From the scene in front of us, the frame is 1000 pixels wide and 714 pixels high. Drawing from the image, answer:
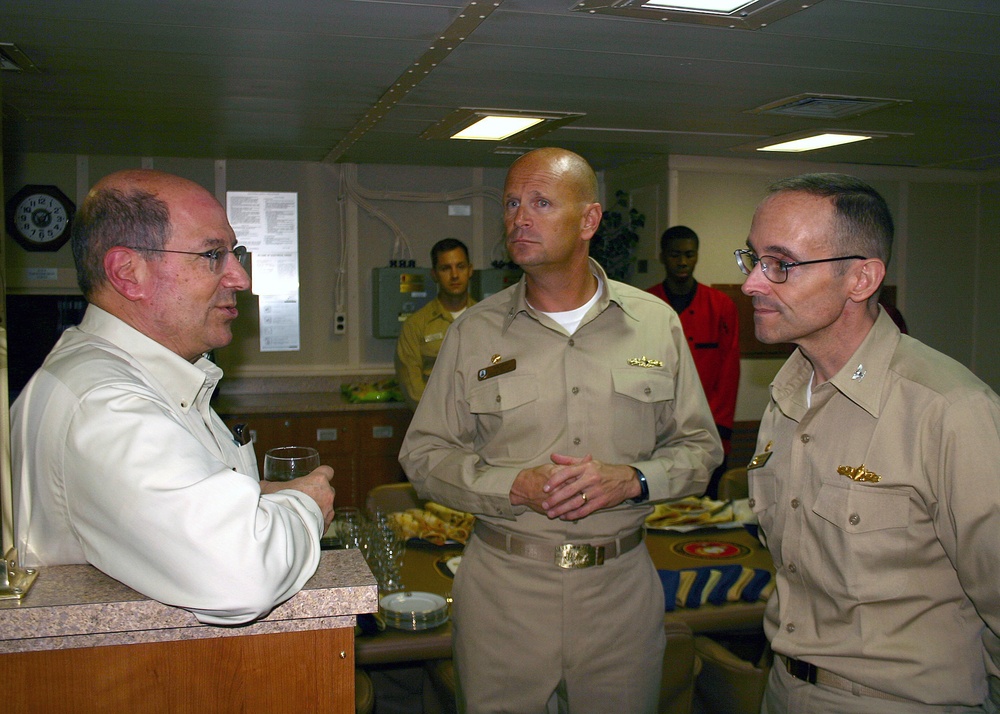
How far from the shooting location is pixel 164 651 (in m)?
1.21

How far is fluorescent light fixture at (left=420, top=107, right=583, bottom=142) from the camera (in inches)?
180

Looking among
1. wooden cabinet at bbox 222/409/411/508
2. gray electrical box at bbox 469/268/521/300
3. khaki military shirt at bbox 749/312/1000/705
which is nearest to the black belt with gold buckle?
khaki military shirt at bbox 749/312/1000/705

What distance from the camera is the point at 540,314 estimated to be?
2.34 meters

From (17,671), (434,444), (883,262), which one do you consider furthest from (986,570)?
(17,671)

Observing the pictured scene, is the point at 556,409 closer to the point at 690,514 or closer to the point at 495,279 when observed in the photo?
the point at 690,514

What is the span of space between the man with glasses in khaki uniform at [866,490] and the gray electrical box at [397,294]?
16.5 ft

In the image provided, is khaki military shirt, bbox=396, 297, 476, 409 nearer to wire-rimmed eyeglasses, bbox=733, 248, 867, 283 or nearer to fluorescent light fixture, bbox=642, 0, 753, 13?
fluorescent light fixture, bbox=642, 0, 753, 13

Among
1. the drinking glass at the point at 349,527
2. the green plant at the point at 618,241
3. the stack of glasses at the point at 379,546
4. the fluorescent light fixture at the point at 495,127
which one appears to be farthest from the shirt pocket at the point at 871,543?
the green plant at the point at 618,241

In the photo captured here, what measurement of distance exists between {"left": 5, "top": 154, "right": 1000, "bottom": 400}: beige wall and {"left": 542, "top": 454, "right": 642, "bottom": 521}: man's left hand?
457 centimetres

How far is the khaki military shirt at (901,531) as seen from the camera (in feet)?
4.89

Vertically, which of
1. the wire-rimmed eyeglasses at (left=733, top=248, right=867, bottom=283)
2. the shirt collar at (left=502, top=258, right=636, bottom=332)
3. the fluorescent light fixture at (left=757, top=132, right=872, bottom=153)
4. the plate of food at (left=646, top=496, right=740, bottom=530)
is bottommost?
the plate of food at (left=646, top=496, right=740, bottom=530)

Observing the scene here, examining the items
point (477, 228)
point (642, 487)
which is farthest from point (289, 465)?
point (477, 228)

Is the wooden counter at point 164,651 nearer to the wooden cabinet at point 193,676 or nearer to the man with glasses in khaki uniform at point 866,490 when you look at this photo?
the wooden cabinet at point 193,676

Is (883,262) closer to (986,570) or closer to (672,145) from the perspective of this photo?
(986,570)
